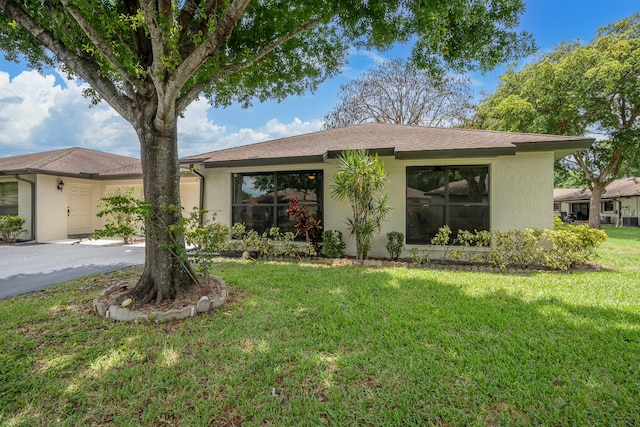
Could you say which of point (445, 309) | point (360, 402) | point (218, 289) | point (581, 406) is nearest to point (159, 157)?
point (218, 289)

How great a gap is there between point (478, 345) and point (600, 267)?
6437 millimetres

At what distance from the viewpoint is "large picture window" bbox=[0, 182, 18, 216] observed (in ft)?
40.6

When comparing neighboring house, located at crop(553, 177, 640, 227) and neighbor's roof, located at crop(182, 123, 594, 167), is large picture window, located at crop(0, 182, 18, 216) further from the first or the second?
neighboring house, located at crop(553, 177, 640, 227)

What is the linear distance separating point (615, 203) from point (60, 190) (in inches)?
1692

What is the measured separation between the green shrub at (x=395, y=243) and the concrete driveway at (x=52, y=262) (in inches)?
272

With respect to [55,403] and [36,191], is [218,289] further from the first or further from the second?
[36,191]

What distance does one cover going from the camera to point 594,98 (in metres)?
14.9

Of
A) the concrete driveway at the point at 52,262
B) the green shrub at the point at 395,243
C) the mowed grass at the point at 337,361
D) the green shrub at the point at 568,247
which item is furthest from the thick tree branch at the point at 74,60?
the green shrub at the point at 568,247

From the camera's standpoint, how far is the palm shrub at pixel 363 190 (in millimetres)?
6930

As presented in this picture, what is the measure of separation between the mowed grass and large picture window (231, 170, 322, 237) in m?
4.02

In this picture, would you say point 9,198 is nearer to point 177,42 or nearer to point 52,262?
point 52,262

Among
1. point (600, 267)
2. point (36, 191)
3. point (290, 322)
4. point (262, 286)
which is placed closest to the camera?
point (290, 322)

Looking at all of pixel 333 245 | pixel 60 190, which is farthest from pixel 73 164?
pixel 333 245

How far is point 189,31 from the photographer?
202 inches
